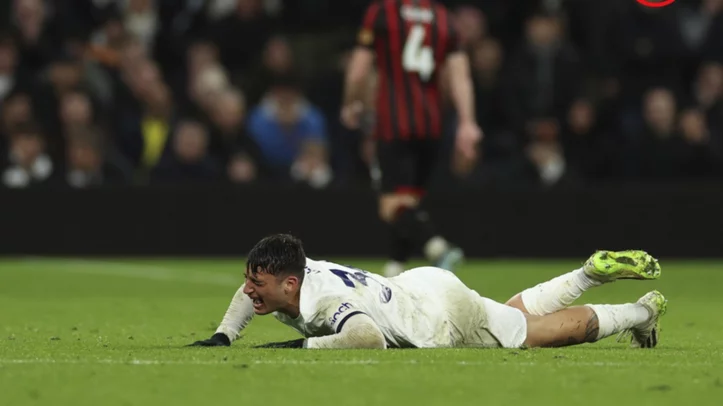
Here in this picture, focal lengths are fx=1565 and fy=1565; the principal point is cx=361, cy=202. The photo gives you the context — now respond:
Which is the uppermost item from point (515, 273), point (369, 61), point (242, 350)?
point (369, 61)

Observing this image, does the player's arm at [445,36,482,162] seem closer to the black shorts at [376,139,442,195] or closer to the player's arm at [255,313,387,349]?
the black shorts at [376,139,442,195]

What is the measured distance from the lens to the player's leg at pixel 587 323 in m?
6.93

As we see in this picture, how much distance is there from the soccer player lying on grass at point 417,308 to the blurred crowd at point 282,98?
329 inches

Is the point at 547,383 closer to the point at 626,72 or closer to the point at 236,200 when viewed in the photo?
the point at 236,200

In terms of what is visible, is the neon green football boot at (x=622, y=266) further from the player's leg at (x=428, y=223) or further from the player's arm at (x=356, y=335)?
the player's leg at (x=428, y=223)

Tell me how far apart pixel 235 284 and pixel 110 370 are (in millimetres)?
7110

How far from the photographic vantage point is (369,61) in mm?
10914

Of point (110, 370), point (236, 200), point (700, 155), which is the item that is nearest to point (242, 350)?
point (110, 370)

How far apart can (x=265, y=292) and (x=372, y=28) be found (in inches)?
192

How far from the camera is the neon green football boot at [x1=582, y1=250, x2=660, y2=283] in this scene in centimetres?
677

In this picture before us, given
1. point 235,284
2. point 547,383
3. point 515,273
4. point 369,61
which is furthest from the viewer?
point 515,273

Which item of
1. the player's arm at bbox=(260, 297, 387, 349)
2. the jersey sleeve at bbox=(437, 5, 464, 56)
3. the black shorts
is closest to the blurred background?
the jersey sleeve at bbox=(437, 5, 464, 56)

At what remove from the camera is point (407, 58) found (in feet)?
36.4

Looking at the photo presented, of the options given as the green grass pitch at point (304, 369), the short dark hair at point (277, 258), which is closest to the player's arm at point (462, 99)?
the green grass pitch at point (304, 369)
